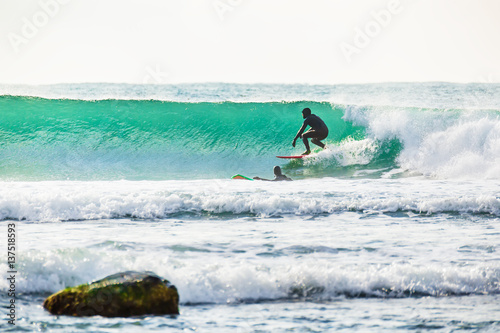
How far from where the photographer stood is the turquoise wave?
568 inches

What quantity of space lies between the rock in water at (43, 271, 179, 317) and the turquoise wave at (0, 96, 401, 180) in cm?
968

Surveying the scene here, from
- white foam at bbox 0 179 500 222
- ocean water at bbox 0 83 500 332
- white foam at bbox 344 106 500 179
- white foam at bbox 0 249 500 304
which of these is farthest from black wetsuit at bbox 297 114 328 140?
white foam at bbox 0 249 500 304

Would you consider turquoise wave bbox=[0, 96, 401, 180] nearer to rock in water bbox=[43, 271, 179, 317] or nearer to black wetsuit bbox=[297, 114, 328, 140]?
black wetsuit bbox=[297, 114, 328, 140]

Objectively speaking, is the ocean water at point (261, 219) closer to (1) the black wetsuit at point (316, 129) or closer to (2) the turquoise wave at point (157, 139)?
(2) the turquoise wave at point (157, 139)

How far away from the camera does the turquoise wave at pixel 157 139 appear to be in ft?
47.3

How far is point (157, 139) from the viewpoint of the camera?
16.4 meters

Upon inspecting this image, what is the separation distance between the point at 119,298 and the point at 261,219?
3.69 m

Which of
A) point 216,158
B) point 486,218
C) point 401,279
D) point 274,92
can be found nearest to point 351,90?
point 274,92

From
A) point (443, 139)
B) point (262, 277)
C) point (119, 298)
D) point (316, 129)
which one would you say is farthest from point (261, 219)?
point (443, 139)

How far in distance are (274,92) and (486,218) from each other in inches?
846

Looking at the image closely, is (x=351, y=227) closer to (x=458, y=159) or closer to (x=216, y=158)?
(x=458, y=159)

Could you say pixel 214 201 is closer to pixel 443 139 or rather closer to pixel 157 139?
pixel 443 139

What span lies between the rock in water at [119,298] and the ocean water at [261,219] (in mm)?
99

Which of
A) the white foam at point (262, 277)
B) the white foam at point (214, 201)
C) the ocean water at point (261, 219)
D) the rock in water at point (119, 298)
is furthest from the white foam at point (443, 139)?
the rock in water at point (119, 298)
